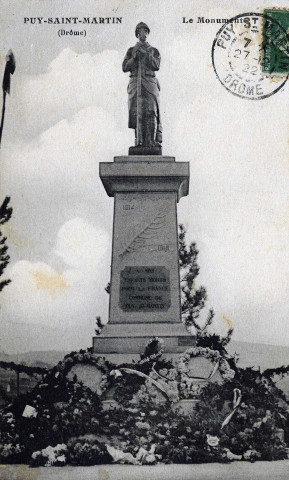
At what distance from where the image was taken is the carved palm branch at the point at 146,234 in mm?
11422

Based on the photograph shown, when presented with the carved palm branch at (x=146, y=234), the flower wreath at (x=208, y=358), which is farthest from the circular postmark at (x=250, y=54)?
the flower wreath at (x=208, y=358)

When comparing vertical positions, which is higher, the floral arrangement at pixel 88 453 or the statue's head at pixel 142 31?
the statue's head at pixel 142 31

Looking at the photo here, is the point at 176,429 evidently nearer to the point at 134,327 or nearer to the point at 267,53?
the point at 134,327

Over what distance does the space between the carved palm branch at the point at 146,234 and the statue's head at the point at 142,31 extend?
2769mm

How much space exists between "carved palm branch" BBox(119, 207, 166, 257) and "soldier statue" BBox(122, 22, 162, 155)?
1106mm

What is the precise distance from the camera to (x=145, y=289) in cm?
1123

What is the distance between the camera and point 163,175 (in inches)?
455

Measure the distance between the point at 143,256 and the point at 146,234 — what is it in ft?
1.15

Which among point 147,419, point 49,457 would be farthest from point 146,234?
point 49,457

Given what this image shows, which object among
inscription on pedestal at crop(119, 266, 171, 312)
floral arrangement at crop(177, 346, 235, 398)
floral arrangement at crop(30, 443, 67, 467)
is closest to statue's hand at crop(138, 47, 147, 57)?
inscription on pedestal at crop(119, 266, 171, 312)

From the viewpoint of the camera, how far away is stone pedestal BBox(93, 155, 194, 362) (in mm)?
10953

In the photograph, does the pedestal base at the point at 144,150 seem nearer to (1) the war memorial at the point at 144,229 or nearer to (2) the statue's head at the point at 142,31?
(1) the war memorial at the point at 144,229

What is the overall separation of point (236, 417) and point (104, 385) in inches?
70.3

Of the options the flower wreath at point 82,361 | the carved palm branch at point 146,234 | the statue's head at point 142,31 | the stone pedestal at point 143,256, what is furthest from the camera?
the statue's head at point 142,31
